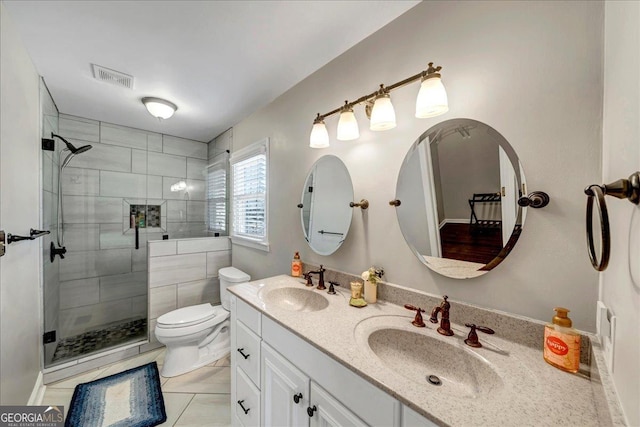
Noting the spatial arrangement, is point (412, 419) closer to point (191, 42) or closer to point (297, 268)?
point (297, 268)

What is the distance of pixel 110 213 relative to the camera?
2.81 m

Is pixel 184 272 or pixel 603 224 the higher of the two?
pixel 603 224

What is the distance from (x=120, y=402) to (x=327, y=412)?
1.79 meters

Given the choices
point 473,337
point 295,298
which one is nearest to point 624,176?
point 473,337

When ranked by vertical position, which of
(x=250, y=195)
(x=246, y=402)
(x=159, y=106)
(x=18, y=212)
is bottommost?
(x=246, y=402)

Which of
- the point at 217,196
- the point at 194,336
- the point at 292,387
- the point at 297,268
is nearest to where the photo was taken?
the point at 292,387

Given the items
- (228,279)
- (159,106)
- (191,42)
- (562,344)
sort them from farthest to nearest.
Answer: (228,279)
(159,106)
(191,42)
(562,344)

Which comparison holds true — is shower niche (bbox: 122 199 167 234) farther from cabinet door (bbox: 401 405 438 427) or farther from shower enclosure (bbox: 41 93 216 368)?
cabinet door (bbox: 401 405 438 427)

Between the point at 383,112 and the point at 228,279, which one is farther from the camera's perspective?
the point at 228,279

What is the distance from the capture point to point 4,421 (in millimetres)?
1085

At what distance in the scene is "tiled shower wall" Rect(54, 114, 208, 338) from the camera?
8.46 ft

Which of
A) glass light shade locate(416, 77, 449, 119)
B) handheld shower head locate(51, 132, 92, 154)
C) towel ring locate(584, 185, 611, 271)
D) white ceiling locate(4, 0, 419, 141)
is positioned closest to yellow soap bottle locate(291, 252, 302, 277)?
glass light shade locate(416, 77, 449, 119)

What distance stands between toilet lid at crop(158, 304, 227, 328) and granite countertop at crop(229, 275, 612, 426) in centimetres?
113

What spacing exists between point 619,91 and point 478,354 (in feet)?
2.79
